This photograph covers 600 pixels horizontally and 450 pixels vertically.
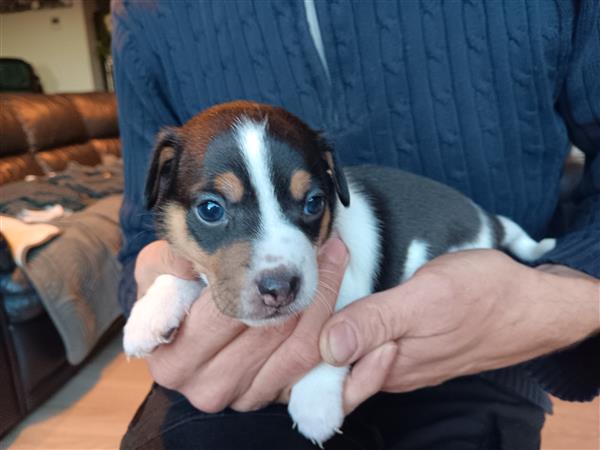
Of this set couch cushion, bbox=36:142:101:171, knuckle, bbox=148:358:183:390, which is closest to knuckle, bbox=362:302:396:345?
knuckle, bbox=148:358:183:390

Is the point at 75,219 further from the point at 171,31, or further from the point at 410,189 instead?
the point at 410,189

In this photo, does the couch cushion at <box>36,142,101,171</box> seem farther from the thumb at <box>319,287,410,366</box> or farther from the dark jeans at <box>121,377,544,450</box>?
the thumb at <box>319,287,410,366</box>

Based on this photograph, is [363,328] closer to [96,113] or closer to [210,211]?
[210,211]

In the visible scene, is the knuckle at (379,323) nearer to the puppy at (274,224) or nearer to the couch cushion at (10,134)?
the puppy at (274,224)

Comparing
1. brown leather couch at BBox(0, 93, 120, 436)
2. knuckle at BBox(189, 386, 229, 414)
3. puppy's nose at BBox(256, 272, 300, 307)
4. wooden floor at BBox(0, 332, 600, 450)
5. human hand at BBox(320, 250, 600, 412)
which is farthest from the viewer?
brown leather couch at BBox(0, 93, 120, 436)

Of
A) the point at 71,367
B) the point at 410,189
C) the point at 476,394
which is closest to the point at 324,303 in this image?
the point at 410,189

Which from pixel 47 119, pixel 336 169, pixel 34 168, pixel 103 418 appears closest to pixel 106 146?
pixel 47 119

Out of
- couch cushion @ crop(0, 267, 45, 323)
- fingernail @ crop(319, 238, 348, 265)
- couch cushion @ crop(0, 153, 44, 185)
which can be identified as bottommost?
couch cushion @ crop(0, 153, 44, 185)
